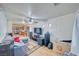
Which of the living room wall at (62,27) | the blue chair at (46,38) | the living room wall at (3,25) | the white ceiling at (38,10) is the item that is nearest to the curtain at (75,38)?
the living room wall at (62,27)

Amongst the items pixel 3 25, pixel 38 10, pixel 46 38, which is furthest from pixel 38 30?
pixel 3 25

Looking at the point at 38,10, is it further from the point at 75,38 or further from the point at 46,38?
the point at 75,38

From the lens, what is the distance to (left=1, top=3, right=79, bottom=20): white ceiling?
4.91ft

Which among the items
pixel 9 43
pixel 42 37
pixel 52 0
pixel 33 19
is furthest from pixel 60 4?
pixel 9 43

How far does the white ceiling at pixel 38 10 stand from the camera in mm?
1497

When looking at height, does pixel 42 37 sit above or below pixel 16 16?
below

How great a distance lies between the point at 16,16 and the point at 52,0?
62cm

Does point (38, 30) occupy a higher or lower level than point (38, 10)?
lower

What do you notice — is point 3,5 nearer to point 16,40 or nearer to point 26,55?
point 16,40

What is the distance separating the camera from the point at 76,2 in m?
1.47

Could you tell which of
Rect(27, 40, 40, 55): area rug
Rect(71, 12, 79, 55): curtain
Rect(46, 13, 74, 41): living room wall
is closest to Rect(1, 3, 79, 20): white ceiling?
Rect(46, 13, 74, 41): living room wall

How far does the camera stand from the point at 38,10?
1.59 m

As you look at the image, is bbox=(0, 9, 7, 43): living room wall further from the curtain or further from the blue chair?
the curtain

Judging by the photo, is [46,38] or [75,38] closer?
[75,38]
